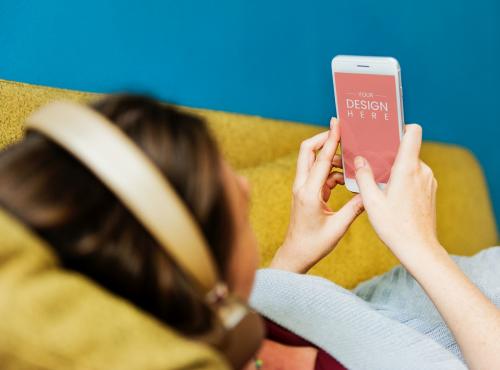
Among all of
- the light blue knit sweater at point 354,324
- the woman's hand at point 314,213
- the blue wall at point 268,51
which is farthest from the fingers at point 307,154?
the blue wall at point 268,51

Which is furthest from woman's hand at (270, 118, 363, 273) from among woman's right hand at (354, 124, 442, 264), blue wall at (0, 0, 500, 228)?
blue wall at (0, 0, 500, 228)

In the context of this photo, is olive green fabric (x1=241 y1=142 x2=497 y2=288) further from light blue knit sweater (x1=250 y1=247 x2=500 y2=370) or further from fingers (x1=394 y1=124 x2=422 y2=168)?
fingers (x1=394 y1=124 x2=422 y2=168)

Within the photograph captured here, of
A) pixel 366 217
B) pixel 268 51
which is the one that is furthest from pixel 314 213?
pixel 268 51

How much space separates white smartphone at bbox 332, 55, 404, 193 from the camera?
94cm

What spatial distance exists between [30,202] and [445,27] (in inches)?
65.3

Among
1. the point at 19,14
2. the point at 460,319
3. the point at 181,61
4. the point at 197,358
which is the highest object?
the point at 19,14

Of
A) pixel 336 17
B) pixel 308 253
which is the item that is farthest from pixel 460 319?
pixel 336 17

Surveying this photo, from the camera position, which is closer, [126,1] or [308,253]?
[308,253]

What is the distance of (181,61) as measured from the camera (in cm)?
130

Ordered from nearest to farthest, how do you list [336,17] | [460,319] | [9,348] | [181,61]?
[9,348]
[460,319]
[181,61]
[336,17]

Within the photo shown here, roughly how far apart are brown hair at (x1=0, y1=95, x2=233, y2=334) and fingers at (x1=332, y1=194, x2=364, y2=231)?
1.41ft

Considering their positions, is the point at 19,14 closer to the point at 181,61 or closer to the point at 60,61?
the point at 60,61

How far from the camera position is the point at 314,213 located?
957 millimetres

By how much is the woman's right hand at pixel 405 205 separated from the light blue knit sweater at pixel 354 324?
0.35ft
